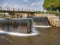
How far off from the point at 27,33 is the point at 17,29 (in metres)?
1.83

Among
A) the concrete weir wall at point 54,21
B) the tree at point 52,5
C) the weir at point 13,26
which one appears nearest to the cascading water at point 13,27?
the weir at point 13,26

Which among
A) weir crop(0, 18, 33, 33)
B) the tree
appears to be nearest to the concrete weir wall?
weir crop(0, 18, 33, 33)

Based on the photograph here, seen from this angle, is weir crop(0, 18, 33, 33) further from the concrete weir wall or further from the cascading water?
the concrete weir wall

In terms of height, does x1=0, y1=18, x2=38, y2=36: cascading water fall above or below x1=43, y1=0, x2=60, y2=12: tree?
below

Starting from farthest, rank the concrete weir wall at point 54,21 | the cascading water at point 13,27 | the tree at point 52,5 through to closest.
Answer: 1. the tree at point 52,5
2. the concrete weir wall at point 54,21
3. the cascading water at point 13,27

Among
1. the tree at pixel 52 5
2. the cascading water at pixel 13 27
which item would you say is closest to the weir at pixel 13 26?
the cascading water at pixel 13 27

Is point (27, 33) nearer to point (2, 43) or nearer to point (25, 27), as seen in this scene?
point (25, 27)

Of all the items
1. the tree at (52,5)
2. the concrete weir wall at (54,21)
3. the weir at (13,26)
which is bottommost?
the concrete weir wall at (54,21)

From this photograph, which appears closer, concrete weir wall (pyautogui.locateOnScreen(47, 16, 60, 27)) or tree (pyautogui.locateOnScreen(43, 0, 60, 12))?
concrete weir wall (pyautogui.locateOnScreen(47, 16, 60, 27))

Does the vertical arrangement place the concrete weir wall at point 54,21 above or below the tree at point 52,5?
below

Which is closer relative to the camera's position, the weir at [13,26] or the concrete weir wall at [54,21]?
the weir at [13,26]

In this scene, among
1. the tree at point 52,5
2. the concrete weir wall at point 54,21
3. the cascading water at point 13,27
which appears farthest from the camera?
the tree at point 52,5

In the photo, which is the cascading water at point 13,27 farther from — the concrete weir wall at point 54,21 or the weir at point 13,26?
the concrete weir wall at point 54,21

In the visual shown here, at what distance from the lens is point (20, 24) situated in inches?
1534
